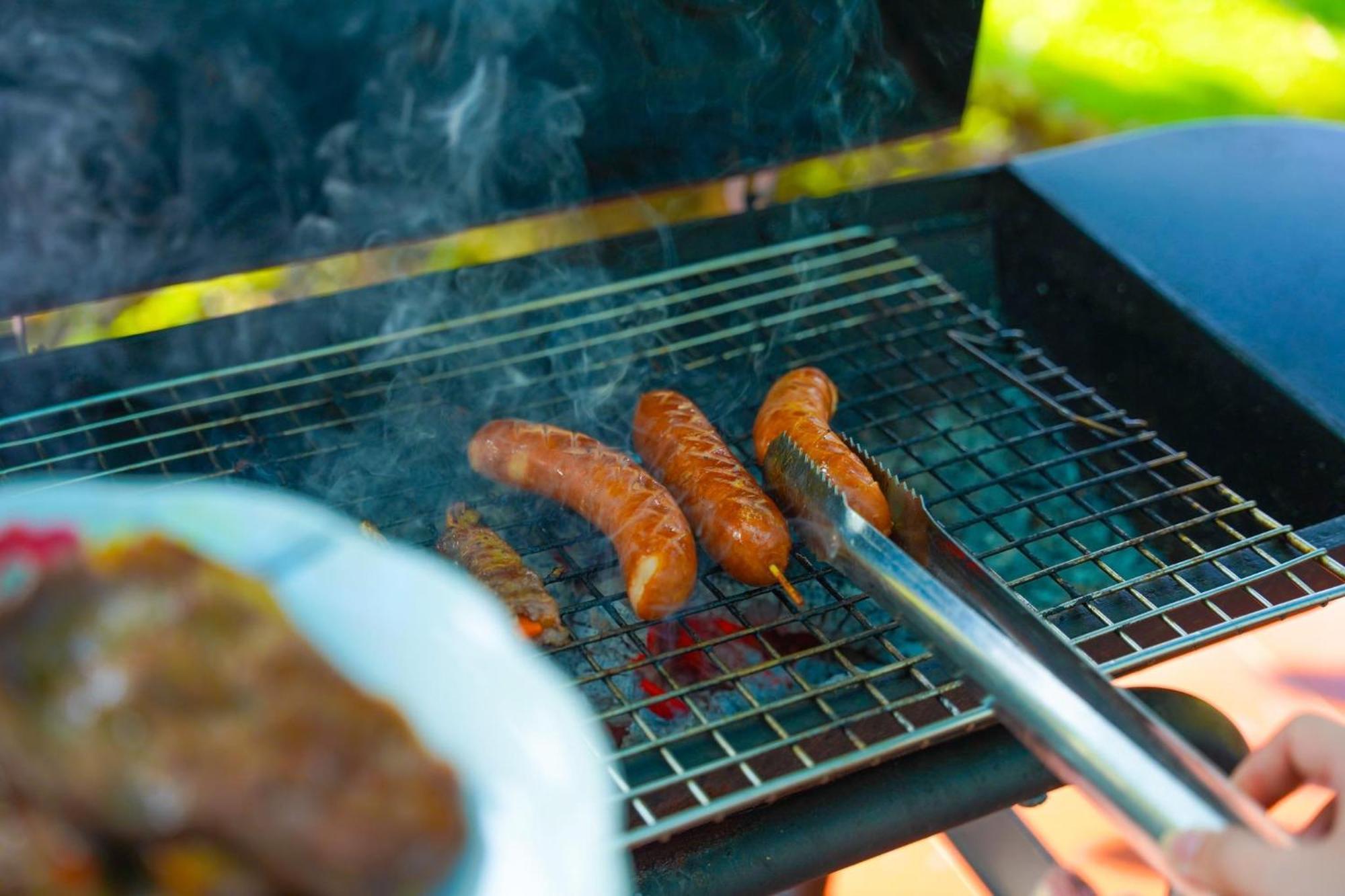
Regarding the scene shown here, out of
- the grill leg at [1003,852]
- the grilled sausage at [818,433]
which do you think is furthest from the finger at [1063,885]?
the grilled sausage at [818,433]

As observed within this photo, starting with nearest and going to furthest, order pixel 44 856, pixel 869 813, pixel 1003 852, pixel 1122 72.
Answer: pixel 44 856 < pixel 869 813 < pixel 1003 852 < pixel 1122 72

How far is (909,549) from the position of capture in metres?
2.36

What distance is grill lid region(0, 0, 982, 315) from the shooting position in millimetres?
2652

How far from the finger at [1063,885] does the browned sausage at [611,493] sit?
0.85 metres

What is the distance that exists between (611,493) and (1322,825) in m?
1.39

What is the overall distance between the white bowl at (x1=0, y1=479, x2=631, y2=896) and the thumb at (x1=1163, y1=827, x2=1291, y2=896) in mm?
760

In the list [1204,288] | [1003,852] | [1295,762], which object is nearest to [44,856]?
[1295,762]

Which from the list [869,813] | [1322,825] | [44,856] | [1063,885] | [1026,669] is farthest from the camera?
[1063,885]

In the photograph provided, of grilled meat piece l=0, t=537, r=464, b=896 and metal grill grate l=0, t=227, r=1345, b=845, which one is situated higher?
grilled meat piece l=0, t=537, r=464, b=896

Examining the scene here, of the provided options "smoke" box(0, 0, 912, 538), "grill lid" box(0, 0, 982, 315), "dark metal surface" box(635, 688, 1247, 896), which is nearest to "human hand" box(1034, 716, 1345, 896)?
"dark metal surface" box(635, 688, 1247, 896)

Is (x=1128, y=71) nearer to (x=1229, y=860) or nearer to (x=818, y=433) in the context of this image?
(x=818, y=433)

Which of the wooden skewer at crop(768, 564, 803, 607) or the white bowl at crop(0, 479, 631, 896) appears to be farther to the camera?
the wooden skewer at crop(768, 564, 803, 607)

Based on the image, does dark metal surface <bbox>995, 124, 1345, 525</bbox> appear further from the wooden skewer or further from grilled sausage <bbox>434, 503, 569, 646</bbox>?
grilled sausage <bbox>434, 503, 569, 646</bbox>

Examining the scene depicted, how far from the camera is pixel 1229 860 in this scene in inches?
57.4
